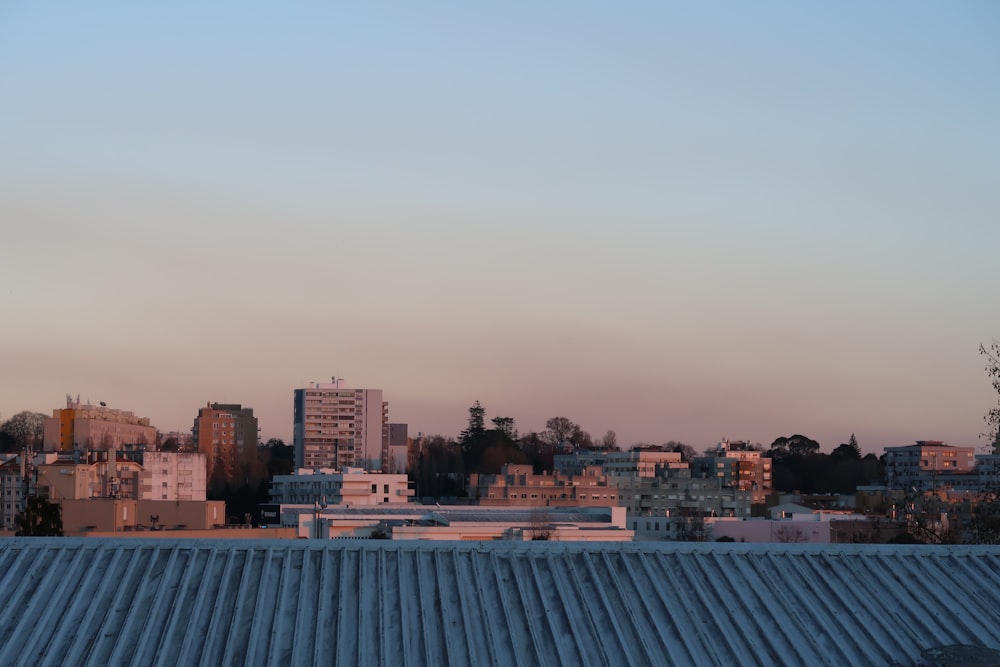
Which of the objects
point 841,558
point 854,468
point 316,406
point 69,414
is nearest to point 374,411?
point 316,406

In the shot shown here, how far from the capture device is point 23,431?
16412 cm

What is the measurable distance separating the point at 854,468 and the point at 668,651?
6272 inches

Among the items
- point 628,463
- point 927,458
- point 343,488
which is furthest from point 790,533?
point 927,458

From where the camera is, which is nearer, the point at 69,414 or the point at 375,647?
the point at 375,647

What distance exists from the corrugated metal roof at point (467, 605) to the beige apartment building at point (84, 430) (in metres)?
121

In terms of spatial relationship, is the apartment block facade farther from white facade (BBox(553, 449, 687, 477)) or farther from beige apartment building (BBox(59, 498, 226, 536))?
beige apartment building (BBox(59, 498, 226, 536))

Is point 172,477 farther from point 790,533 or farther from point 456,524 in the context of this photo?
point 790,533

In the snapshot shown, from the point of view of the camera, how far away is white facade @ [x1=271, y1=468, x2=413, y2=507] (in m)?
105

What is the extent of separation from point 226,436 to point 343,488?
6045 centimetres

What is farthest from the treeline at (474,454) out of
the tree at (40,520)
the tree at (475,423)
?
the tree at (40,520)

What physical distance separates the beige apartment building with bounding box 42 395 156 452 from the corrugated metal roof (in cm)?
12084

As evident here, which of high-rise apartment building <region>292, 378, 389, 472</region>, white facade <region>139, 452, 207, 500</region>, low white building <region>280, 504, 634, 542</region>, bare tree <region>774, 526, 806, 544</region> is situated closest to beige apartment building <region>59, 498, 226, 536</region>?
low white building <region>280, 504, 634, 542</region>

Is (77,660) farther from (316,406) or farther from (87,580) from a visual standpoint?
(316,406)

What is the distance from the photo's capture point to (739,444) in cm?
17362
